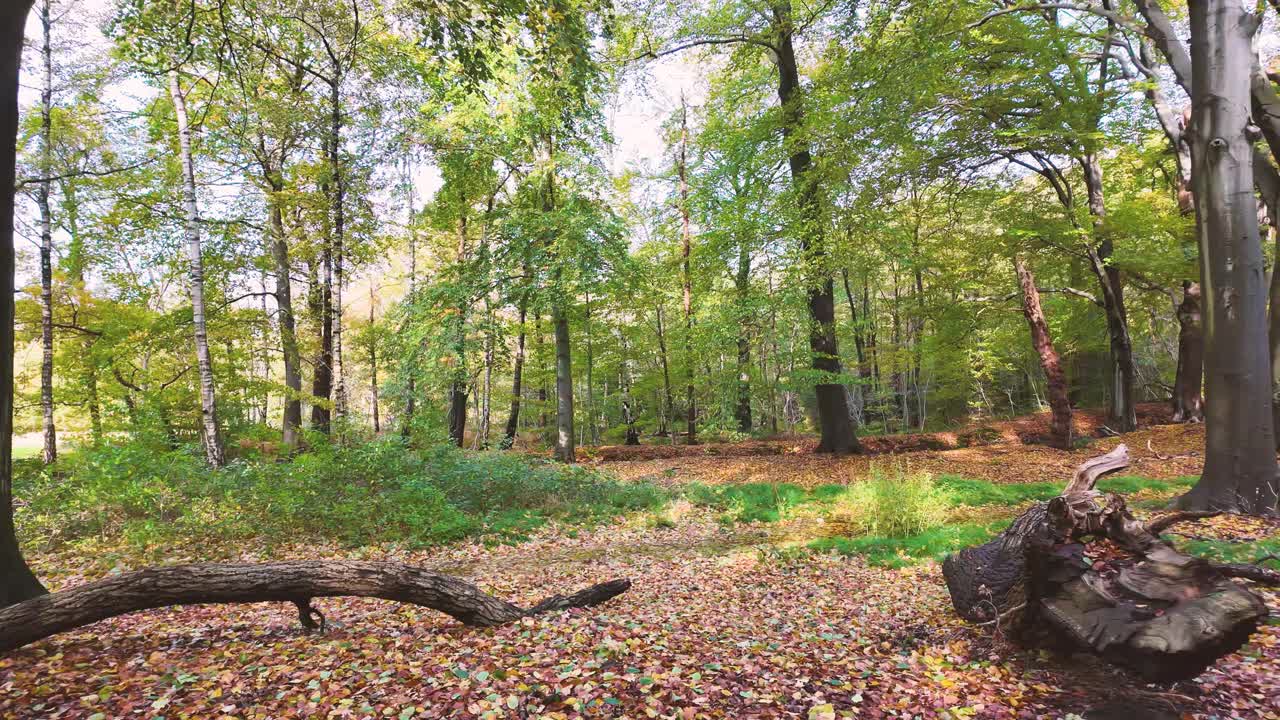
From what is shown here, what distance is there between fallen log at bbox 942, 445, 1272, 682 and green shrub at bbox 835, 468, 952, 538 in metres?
2.86

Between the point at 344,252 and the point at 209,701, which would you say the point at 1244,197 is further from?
the point at 344,252

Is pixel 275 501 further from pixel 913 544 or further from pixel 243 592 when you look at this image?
pixel 913 544

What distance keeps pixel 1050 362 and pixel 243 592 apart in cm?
1513

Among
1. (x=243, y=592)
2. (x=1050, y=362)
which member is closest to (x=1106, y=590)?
(x=243, y=592)

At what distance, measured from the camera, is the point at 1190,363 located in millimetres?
12984

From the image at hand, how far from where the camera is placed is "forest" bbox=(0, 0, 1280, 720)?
116 inches

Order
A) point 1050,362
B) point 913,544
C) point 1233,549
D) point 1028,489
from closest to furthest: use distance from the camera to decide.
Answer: point 1233,549, point 913,544, point 1028,489, point 1050,362

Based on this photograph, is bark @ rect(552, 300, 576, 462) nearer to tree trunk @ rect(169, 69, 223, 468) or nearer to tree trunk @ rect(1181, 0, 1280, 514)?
tree trunk @ rect(169, 69, 223, 468)

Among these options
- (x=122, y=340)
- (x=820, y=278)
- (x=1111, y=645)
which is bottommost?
(x=1111, y=645)

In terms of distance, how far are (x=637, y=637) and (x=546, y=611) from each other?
803mm

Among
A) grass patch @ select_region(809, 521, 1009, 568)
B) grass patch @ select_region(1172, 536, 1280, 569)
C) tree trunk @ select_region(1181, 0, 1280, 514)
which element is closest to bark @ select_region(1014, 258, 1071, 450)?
tree trunk @ select_region(1181, 0, 1280, 514)

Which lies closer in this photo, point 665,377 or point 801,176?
point 801,176

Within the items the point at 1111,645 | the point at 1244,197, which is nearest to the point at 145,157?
the point at 1111,645

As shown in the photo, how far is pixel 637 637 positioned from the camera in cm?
373
